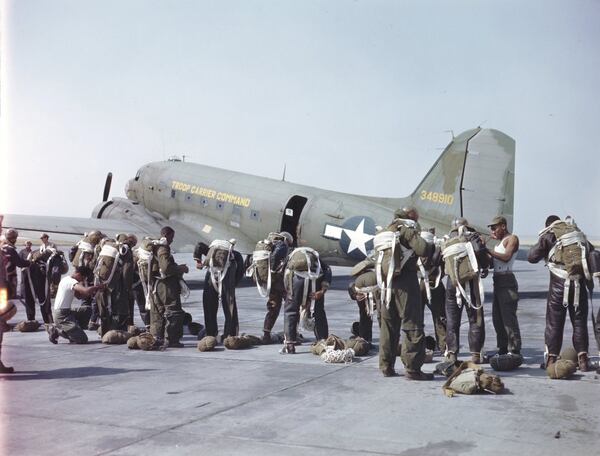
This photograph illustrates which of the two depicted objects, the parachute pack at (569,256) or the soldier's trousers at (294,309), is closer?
the parachute pack at (569,256)

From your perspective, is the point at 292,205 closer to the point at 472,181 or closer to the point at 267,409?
the point at 472,181

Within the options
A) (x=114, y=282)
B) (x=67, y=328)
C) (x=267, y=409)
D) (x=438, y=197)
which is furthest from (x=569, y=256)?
(x=438, y=197)

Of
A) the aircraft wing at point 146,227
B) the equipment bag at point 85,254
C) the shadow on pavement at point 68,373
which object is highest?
the aircraft wing at point 146,227

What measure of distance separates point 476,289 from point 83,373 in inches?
213

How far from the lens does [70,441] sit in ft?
20.6

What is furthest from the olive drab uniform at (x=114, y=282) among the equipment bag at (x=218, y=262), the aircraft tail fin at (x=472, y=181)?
the aircraft tail fin at (x=472, y=181)

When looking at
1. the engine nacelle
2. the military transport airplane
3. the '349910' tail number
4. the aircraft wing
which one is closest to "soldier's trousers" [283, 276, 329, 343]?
the military transport airplane

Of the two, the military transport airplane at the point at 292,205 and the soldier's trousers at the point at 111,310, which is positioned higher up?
the military transport airplane at the point at 292,205

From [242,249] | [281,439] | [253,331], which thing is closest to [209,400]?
[281,439]

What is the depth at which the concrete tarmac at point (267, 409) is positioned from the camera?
241 inches

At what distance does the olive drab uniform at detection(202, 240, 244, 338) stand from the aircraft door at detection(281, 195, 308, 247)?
11033mm

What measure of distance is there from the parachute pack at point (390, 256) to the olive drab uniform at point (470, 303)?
109 cm

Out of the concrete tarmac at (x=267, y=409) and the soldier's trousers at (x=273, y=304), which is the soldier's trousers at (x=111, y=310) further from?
the soldier's trousers at (x=273, y=304)

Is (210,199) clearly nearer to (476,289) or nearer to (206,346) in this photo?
(206,346)
